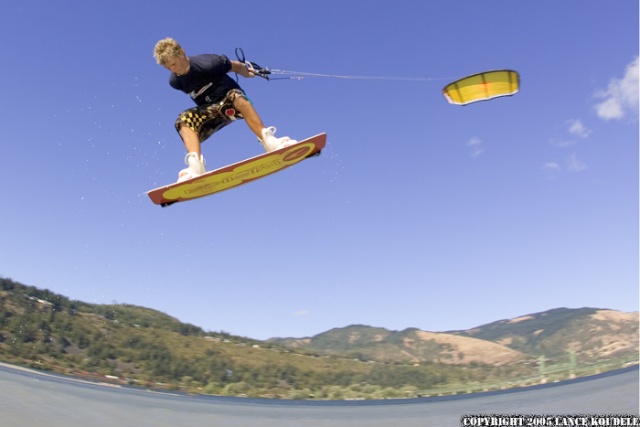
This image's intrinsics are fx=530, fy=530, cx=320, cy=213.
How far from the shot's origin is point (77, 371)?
3425cm

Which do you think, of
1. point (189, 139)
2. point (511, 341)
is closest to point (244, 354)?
point (511, 341)

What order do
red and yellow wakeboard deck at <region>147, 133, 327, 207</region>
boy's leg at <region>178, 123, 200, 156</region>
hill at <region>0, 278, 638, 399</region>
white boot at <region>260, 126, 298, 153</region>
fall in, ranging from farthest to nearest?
hill at <region>0, 278, 638, 399</region> < boy's leg at <region>178, 123, 200, 156</region> < white boot at <region>260, 126, 298, 153</region> < red and yellow wakeboard deck at <region>147, 133, 327, 207</region>

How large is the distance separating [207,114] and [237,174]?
1755 mm

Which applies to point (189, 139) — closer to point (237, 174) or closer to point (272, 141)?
point (237, 174)

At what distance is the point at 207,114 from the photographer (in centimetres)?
1220

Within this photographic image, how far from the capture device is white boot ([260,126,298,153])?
455 inches

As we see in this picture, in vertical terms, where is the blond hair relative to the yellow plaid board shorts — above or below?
above

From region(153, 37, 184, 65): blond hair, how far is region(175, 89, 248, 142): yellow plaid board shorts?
142 centimetres

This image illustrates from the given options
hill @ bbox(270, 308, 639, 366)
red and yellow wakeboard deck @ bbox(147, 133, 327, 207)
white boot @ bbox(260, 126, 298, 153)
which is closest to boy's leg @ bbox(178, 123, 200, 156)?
red and yellow wakeboard deck @ bbox(147, 133, 327, 207)

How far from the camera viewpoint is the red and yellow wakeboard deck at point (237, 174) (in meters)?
11.1

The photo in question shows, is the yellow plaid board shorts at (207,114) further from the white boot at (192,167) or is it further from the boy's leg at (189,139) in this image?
the white boot at (192,167)

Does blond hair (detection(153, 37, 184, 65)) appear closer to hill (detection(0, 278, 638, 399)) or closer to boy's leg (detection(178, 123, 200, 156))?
boy's leg (detection(178, 123, 200, 156))

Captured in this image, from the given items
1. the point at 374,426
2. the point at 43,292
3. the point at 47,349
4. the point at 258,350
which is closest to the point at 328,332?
the point at 258,350

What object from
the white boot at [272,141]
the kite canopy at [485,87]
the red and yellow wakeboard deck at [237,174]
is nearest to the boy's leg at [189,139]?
the red and yellow wakeboard deck at [237,174]
